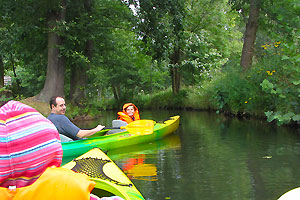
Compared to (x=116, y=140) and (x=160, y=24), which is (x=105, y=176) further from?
(x=160, y=24)

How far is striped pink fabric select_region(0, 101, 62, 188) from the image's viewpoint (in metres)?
1.76

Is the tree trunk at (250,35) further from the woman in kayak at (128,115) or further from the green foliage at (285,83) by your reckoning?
the woman in kayak at (128,115)

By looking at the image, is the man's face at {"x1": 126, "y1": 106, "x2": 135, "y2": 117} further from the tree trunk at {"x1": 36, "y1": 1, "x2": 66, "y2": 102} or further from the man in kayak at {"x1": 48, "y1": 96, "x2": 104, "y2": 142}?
the tree trunk at {"x1": 36, "y1": 1, "x2": 66, "y2": 102}

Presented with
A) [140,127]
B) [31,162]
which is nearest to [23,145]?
[31,162]

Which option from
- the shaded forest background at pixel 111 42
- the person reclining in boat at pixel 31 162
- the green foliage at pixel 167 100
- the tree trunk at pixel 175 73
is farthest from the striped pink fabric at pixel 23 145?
the tree trunk at pixel 175 73

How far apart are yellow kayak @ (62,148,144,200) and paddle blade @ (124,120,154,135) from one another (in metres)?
4.70

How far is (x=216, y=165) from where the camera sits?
7387 mm

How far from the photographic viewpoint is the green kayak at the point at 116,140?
8.16 metres

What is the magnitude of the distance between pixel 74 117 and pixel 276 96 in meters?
9.97

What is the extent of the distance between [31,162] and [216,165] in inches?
234

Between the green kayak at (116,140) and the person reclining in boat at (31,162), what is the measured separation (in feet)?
20.1

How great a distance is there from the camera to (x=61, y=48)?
17.2 meters

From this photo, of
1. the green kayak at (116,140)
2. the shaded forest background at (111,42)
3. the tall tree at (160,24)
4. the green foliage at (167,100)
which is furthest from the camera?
the green foliage at (167,100)

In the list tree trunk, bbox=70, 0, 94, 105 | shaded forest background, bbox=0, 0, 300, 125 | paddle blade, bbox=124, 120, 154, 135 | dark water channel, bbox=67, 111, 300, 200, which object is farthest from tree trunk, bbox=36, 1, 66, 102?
paddle blade, bbox=124, 120, 154, 135
